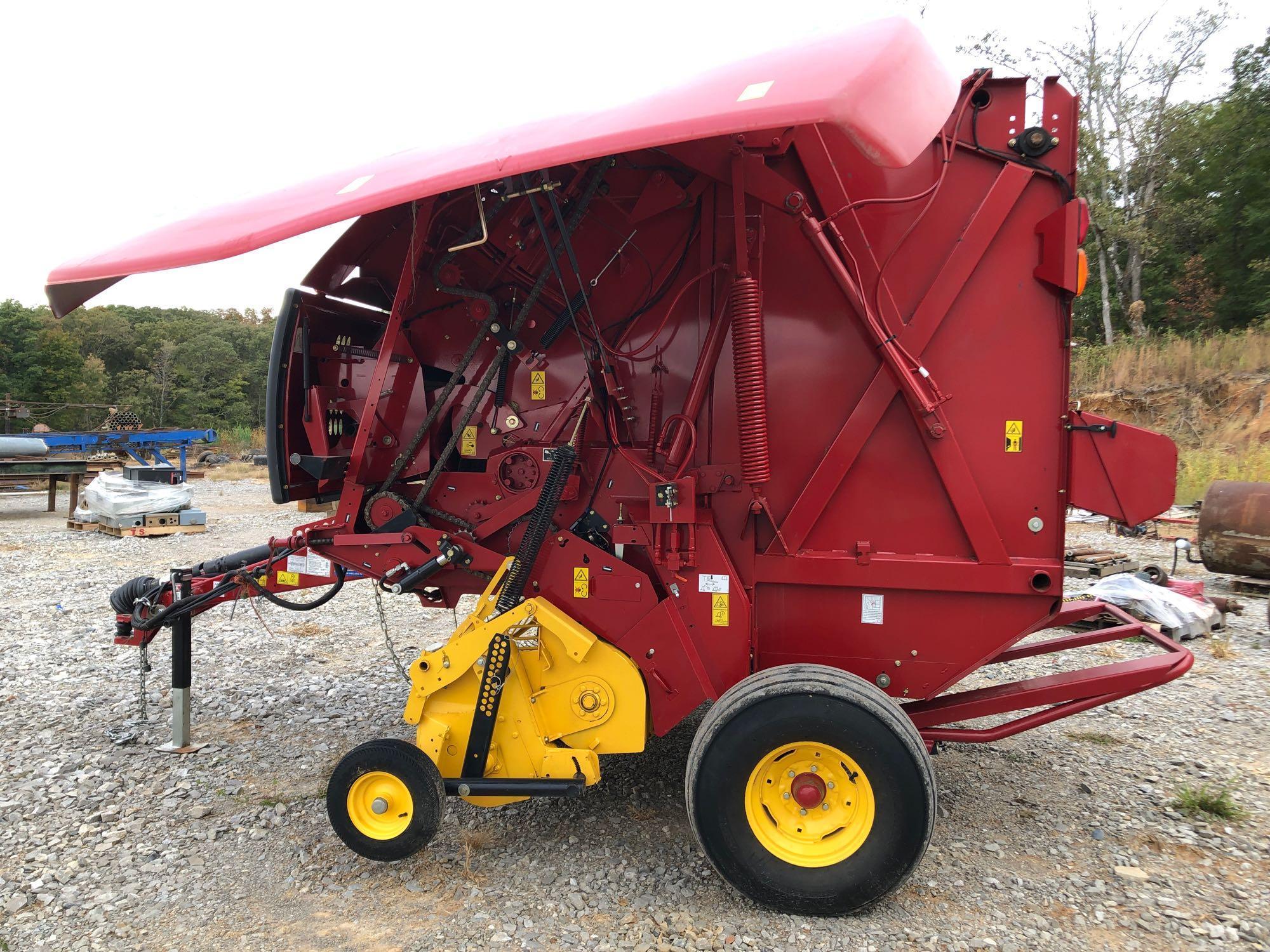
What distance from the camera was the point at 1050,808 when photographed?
349 centimetres

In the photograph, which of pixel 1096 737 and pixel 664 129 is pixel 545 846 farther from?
pixel 1096 737

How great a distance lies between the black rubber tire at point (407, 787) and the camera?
2875 millimetres

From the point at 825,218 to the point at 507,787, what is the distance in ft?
8.65

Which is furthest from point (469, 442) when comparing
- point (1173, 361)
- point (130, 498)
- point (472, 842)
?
point (1173, 361)

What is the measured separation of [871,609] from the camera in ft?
10.0

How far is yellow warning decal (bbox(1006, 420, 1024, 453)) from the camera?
296 cm

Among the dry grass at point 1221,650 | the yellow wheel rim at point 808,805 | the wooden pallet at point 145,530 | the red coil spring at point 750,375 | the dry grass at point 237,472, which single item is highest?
the red coil spring at point 750,375

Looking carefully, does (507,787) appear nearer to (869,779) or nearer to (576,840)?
(576,840)

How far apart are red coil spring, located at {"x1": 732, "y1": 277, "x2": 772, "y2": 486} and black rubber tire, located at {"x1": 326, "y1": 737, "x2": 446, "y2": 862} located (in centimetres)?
174

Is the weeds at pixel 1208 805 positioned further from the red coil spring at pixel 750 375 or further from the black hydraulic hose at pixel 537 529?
the black hydraulic hose at pixel 537 529

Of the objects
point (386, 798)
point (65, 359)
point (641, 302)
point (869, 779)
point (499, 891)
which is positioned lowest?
point (499, 891)

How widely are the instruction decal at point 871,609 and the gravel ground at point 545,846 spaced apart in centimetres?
103

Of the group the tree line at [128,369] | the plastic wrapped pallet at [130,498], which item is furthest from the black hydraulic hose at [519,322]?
the tree line at [128,369]

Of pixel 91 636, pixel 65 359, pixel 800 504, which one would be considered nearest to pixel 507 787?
pixel 800 504
